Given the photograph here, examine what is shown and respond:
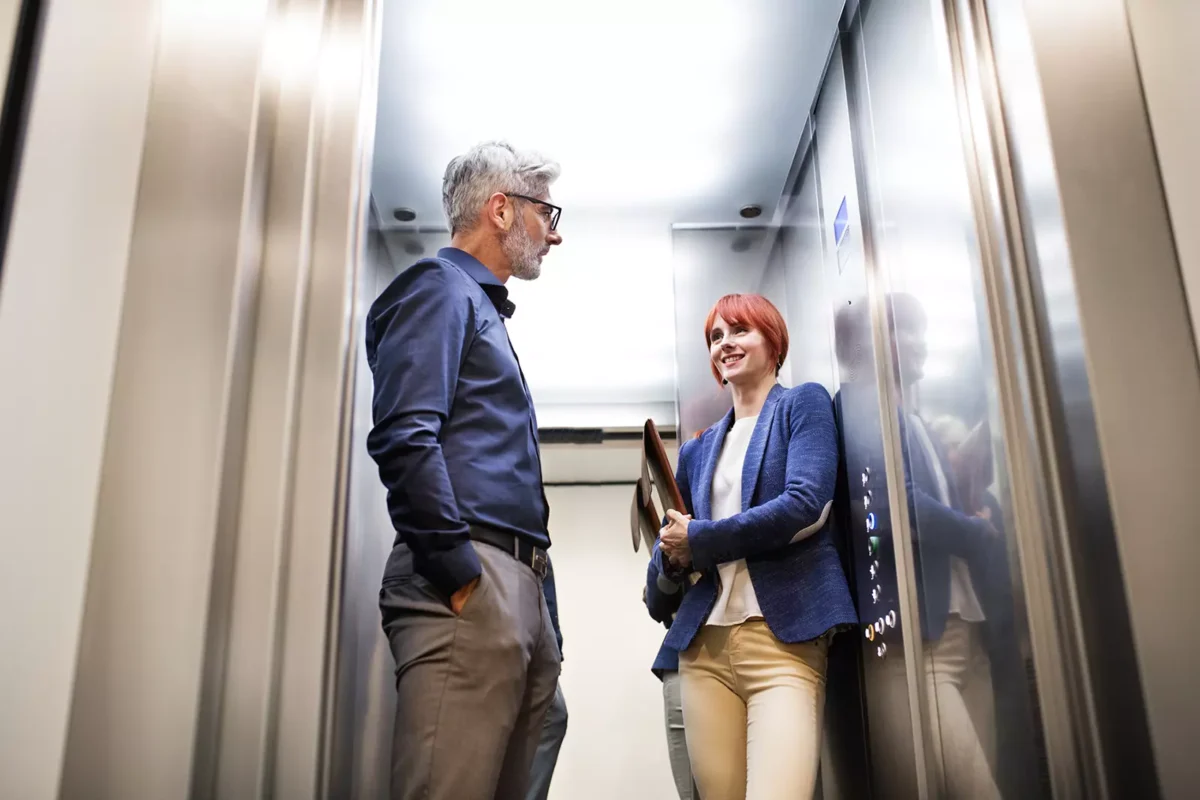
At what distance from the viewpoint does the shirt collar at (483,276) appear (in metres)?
1.78

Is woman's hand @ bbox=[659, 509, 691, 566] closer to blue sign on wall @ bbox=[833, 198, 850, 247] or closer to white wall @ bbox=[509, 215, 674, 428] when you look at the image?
blue sign on wall @ bbox=[833, 198, 850, 247]

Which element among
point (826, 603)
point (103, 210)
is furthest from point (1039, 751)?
point (103, 210)

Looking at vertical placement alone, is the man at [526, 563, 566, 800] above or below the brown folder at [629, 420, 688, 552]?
below

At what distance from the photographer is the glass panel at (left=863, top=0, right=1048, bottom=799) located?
1327mm

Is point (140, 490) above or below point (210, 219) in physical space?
below

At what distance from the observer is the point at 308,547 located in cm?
121

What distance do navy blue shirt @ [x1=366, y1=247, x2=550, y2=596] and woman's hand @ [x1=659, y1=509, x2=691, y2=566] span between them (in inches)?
16.3

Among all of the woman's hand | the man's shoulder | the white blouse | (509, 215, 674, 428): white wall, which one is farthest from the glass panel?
(509, 215, 674, 428): white wall

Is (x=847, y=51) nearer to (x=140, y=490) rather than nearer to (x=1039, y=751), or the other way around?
(x=1039, y=751)

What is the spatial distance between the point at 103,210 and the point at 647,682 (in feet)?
10.9

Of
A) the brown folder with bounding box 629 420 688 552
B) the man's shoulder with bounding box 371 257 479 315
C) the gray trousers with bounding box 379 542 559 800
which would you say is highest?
the man's shoulder with bounding box 371 257 479 315

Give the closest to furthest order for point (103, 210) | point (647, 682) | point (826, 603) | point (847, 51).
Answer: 1. point (103, 210)
2. point (826, 603)
3. point (847, 51)
4. point (647, 682)

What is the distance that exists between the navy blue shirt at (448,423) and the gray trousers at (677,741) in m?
0.84

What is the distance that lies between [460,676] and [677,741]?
42.8 inches
